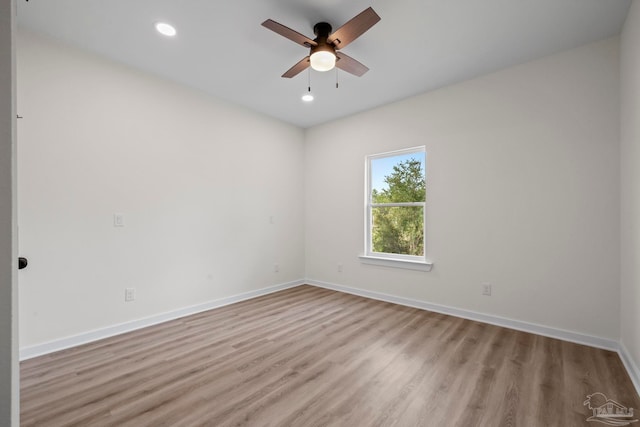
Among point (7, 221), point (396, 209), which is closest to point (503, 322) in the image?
point (396, 209)

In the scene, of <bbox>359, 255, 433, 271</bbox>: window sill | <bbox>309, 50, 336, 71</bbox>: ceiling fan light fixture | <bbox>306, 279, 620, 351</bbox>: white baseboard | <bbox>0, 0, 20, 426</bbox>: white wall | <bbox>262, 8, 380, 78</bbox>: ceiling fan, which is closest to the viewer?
<bbox>0, 0, 20, 426</bbox>: white wall

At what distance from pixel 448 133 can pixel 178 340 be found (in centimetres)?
380

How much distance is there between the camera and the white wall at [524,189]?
2.55 metres

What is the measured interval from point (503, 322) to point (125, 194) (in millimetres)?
4287

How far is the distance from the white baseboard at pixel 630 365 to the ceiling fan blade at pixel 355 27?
3067 millimetres

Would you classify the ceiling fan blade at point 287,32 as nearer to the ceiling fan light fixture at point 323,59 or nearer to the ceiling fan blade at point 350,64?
the ceiling fan light fixture at point 323,59

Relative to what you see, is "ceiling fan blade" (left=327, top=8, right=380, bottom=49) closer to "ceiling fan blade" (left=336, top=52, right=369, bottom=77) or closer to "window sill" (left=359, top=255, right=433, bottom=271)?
"ceiling fan blade" (left=336, top=52, right=369, bottom=77)

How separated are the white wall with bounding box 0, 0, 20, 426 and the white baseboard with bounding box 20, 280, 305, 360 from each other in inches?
87.8

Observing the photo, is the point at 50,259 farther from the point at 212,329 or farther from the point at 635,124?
the point at 635,124

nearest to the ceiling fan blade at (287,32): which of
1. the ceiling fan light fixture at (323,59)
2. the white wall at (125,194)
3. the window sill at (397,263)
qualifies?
the ceiling fan light fixture at (323,59)

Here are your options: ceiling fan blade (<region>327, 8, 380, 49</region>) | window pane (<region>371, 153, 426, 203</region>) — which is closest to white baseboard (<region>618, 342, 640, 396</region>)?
window pane (<region>371, 153, 426, 203</region>)

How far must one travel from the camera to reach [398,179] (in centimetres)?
404

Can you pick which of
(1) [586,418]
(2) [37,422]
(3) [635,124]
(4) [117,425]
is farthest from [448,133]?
(2) [37,422]

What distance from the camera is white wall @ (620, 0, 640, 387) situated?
1.99 metres
